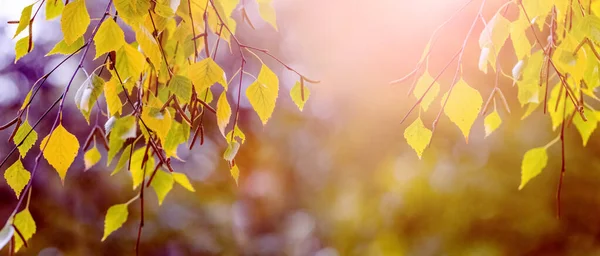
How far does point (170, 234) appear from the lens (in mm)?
3605

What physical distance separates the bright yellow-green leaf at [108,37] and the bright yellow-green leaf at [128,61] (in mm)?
33

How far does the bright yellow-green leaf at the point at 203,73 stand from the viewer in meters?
0.69

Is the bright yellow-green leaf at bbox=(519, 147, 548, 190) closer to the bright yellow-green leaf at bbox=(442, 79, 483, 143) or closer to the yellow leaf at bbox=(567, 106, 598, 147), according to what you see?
the yellow leaf at bbox=(567, 106, 598, 147)

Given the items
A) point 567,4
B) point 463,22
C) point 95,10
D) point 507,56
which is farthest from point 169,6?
point 95,10

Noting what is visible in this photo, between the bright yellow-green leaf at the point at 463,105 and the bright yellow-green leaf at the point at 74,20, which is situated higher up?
the bright yellow-green leaf at the point at 74,20

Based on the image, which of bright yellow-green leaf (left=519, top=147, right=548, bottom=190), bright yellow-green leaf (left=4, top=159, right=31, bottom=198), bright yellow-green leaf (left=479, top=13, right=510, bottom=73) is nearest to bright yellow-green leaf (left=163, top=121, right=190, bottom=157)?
bright yellow-green leaf (left=4, top=159, right=31, bottom=198)

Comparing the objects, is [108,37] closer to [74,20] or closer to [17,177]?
[74,20]

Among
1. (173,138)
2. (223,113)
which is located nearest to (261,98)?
(223,113)

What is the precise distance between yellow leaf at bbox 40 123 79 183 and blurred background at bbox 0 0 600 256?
252 centimetres

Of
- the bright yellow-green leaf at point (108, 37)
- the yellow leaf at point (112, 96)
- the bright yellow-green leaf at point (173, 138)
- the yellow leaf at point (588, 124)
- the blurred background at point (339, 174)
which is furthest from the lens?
the blurred background at point (339, 174)

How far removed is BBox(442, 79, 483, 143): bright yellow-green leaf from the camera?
71cm

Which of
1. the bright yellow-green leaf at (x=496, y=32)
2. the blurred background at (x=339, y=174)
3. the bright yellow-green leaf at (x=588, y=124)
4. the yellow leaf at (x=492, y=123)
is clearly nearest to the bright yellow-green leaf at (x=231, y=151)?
the bright yellow-green leaf at (x=496, y=32)

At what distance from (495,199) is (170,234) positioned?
6.81 ft

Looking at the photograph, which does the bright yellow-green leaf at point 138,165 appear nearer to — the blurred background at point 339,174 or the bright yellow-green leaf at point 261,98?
the bright yellow-green leaf at point 261,98
